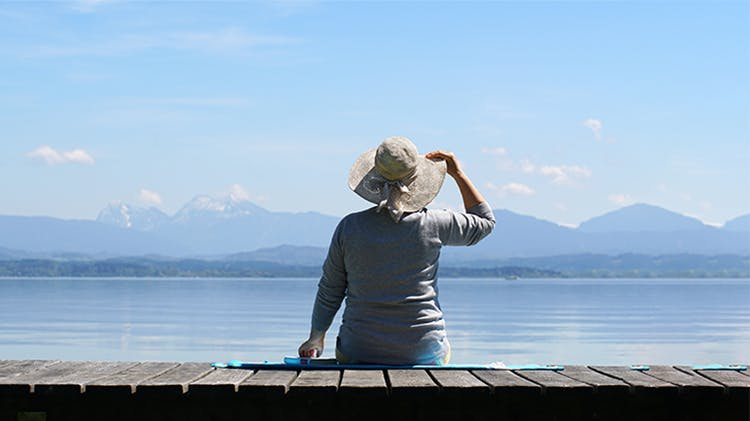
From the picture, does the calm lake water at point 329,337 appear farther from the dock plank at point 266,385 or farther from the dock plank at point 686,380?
the dock plank at point 266,385

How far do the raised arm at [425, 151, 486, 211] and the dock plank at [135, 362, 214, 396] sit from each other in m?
1.68

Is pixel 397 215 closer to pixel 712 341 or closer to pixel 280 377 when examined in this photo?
pixel 280 377

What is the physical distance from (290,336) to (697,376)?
22.8 m

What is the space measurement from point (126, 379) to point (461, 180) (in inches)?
83.8

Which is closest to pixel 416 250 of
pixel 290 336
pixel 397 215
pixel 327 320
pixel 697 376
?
pixel 397 215

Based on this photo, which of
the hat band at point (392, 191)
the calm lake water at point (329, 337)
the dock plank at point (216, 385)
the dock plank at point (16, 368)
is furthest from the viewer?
the calm lake water at point (329, 337)

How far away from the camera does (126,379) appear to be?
218 inches

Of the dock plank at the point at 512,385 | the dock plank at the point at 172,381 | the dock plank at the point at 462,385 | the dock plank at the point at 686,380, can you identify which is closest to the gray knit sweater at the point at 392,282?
the dock plank at the point at 462,385

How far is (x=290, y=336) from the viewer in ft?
92.6

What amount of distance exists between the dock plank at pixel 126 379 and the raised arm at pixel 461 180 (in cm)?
183

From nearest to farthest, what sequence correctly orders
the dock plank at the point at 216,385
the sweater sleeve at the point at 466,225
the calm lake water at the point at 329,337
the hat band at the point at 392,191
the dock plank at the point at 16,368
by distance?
the dock plank at the point at 216,385
the dock plank at the point at 16,368
the hat band at the point at 392,191
the sweater sleeve at the point at 466,225
the calm lake water at the point at 329,337

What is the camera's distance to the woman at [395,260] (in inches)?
239
